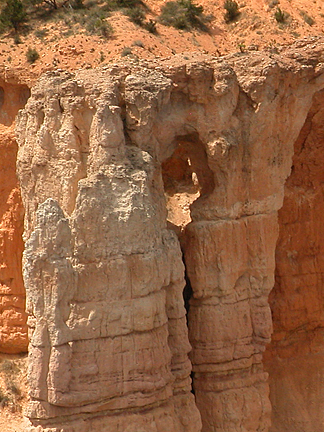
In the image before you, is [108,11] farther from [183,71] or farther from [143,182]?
[143,182]

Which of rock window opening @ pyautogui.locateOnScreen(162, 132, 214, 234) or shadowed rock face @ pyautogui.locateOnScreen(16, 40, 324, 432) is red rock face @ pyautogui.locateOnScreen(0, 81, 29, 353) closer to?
rock window opening @ pyautogui.locateOnScreen(162, 132, 214, 234)

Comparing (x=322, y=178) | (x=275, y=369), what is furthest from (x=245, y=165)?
(x=275, y=369)

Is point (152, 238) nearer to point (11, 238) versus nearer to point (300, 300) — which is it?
point (11, 238)

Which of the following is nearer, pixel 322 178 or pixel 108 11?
pixel 322 178

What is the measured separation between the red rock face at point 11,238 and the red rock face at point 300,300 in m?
5.79

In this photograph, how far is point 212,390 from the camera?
818 inches

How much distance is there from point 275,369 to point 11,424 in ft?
20.0

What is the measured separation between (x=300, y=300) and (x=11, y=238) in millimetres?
6830

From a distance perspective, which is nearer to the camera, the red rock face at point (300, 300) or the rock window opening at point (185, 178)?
the rock window opening at point (185, 178)

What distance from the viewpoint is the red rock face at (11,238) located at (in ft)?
77.5

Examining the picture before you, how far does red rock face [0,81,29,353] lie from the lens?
77.5ft

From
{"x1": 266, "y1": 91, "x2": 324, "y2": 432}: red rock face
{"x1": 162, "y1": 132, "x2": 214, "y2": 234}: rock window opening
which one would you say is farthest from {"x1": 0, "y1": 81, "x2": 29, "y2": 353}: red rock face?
{"x1": 266, "y1": 91, "x2": 324, "y2": 432}: red rock face

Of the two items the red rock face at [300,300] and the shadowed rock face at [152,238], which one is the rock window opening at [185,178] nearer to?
the shadowed rock face at [152,238]

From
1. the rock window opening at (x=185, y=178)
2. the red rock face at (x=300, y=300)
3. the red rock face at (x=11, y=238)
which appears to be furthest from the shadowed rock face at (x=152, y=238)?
the red rock face at (x=11, y=238)
